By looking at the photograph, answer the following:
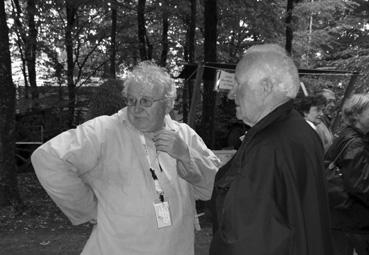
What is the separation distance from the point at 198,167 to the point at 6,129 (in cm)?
550

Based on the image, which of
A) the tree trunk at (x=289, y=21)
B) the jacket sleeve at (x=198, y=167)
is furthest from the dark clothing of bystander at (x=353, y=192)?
the tree trunk at (x=289, y=21)

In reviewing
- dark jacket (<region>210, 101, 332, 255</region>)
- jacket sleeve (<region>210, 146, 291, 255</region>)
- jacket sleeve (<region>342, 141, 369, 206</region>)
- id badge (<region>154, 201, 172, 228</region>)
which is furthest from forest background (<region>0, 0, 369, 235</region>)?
jacket sleeve (<region>210, 146, 291, 255</region>)

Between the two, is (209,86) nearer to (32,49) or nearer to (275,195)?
(32,49)

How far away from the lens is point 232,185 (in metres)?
1.80

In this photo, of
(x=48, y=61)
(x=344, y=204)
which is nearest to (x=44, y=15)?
(x=48, y=61)

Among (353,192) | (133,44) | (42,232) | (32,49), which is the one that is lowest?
(42,232)

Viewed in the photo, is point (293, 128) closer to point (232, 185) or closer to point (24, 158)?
point (232, 185)

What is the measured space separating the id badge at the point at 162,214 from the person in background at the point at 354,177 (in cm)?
160

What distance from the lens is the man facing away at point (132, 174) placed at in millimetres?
2389

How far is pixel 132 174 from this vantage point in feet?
8.19

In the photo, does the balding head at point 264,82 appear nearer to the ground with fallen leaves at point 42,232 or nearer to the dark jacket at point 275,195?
the dark jacket at point 275,195

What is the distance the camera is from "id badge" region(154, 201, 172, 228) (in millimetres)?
2473

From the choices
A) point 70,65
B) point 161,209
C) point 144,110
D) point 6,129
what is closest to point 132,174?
point 161,209

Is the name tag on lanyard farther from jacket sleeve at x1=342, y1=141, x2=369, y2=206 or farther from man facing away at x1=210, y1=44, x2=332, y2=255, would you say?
jacket sleeve at x1=342, y1=141, x2=369, y2=206
